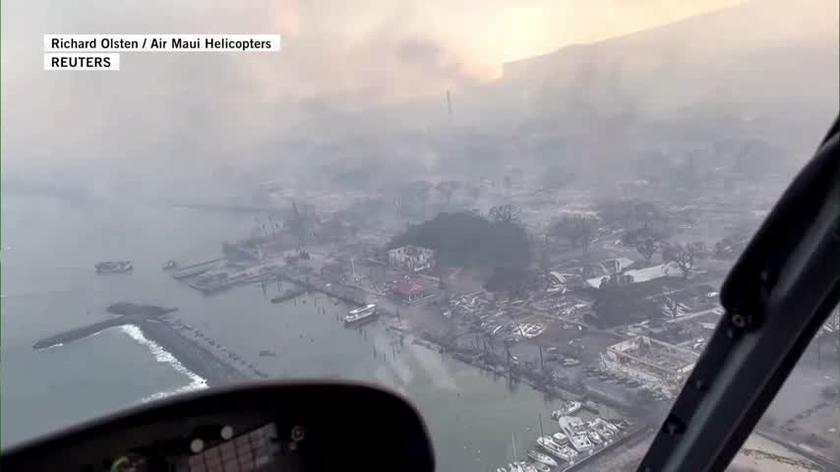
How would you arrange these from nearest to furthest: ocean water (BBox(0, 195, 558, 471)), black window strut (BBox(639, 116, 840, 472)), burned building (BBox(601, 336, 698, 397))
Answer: black window strut (BBox(639, 116, 840, 472))
ocean water (BBox(0, 195, 558, 471))
burned building (BBox(601, 336, 698, 397))

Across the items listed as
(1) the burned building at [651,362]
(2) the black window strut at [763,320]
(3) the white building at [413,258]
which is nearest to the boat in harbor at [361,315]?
(3) the white building at [413,258]

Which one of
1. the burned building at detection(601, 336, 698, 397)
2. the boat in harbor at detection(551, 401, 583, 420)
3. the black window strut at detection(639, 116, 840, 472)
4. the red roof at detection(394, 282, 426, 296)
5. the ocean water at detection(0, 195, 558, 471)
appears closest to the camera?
the black window strut at detection(639, 116, 840, 472)

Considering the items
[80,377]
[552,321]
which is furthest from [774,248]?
[80,377]

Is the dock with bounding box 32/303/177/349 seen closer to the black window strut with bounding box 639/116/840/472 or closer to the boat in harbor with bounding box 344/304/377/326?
the boat in harbor with bounding box 344/304/377/326

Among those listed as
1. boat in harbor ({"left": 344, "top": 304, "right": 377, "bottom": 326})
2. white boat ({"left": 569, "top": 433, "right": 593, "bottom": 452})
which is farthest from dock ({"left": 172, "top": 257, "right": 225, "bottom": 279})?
white boat ({"left": 569, "top": 433, "right": 593, "bottom": 452})

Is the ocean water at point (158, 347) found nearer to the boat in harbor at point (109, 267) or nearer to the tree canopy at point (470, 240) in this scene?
the boat in harbor at point (109, 267)

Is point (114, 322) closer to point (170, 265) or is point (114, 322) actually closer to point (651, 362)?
point (170, 265)
